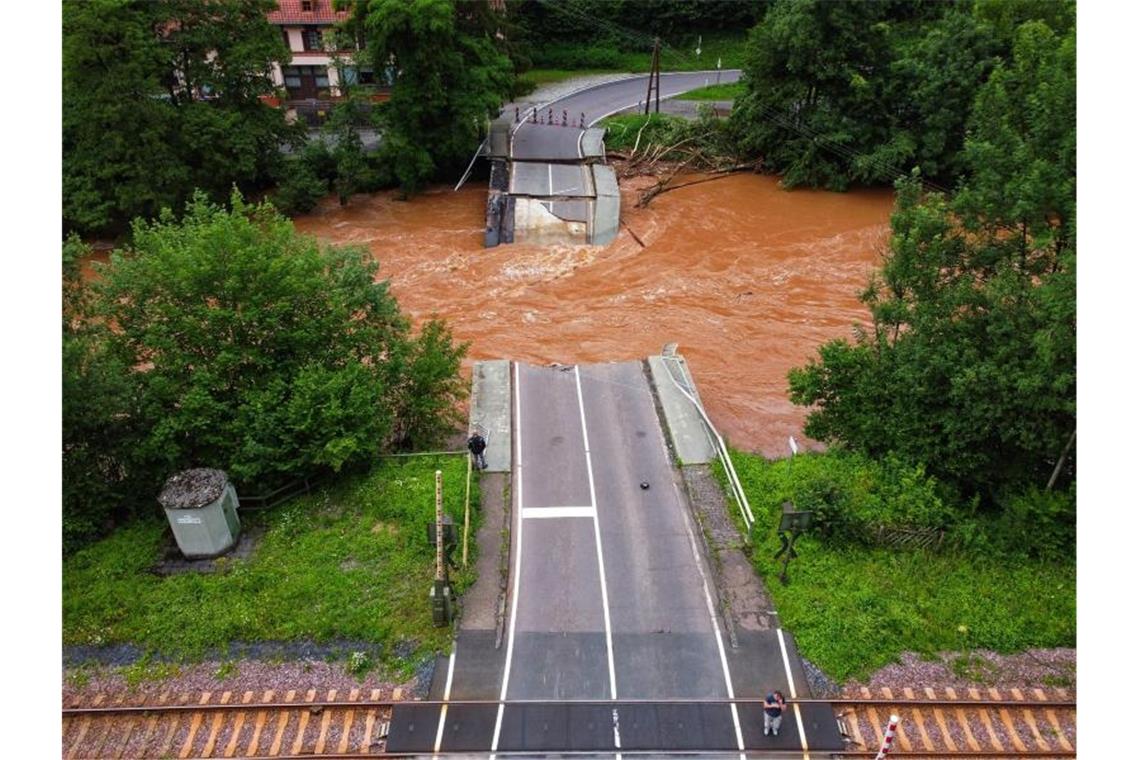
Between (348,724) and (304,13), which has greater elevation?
(304,13)

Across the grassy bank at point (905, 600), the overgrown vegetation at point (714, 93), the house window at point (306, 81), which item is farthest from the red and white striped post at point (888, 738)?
the house window at point (306, 81)

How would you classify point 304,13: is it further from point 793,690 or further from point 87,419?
point 793,690

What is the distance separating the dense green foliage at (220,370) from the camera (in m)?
16.8

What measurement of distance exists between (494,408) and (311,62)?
38.1 meters

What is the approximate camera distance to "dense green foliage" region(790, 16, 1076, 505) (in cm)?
1409

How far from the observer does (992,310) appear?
15609 mm

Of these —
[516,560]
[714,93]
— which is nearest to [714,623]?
[516,560]

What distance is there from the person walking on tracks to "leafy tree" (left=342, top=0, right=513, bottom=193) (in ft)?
80.3

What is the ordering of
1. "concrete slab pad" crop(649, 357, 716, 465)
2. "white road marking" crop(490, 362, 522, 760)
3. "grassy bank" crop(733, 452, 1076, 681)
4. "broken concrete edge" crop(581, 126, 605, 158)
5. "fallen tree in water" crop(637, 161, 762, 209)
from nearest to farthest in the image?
"white road marking" crop(490, 362, 522, 760) → "grassy bank" crop(733, 452, 1076, 681) → "concrete slab pad" crop(649, 357, 716, 465) → "fallen tree in water" crop(637, 161, 762, 209) → "broken concrete edge" crop(581, 126, 605, 158)

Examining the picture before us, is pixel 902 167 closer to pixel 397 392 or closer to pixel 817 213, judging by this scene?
pixel 817 213

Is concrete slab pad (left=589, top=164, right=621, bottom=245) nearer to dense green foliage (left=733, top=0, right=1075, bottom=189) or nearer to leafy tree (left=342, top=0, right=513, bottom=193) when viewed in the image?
leafy tree (left=342, top=0, right=513, bottom=193)

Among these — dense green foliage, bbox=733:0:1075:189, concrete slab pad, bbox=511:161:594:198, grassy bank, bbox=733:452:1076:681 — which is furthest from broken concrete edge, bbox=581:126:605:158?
grassy bank, bbox=733:452:1076:681

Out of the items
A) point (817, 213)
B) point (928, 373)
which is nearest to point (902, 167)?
point (817, 213)

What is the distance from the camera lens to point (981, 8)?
123ft
